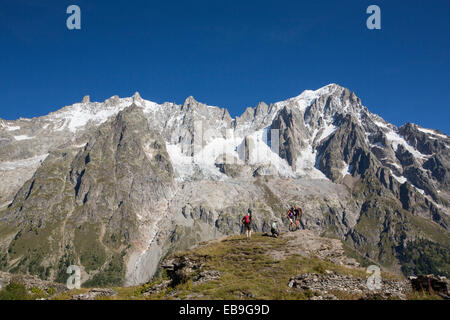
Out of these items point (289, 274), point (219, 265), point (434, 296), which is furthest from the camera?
point (219, 265)

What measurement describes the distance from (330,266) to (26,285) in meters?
33.8

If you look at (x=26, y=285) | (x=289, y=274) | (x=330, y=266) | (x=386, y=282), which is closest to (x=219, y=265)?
(x=289, y=274)

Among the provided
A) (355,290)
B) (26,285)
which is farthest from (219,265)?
(26,285)

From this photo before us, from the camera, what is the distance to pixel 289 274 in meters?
31.1

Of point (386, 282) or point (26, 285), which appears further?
point (26, 285)

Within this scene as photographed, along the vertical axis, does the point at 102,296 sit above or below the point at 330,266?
below

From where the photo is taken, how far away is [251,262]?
114ft
